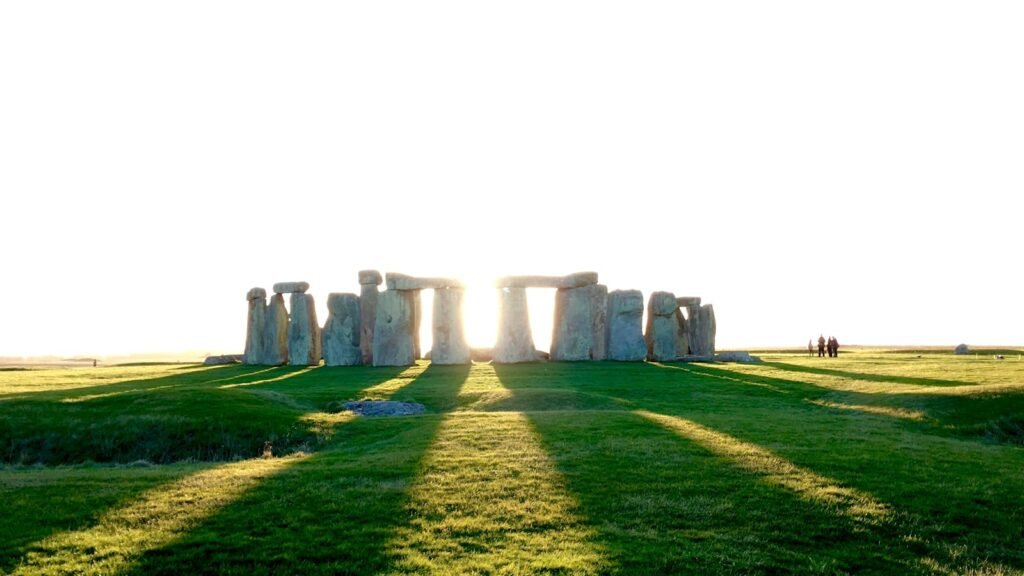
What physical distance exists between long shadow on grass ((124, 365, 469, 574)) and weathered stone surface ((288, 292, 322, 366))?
29152 mm

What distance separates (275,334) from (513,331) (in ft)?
46.3

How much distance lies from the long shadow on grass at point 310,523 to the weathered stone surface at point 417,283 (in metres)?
26.5

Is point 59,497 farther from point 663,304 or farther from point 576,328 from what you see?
point 663,304

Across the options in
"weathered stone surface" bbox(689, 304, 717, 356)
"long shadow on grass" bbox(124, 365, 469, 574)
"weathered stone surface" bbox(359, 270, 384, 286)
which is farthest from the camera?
"weathered stone surface" bbox(689, 304, 717, 356)

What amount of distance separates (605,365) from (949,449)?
23876 millimetres

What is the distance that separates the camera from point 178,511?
13523 mm

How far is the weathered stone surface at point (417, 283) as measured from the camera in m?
45.1

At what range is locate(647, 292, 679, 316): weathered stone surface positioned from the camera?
4709cm

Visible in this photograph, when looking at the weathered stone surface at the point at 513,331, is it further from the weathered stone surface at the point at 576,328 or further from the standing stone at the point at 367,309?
the standing stone at the point at 367,309

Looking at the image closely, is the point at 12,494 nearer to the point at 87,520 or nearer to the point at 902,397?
the point at 87,520

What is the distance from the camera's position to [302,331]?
46.9 metres

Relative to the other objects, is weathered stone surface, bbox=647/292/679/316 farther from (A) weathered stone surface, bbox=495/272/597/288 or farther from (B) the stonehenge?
(A) weathered stone surface, bbox=495/272/597/288

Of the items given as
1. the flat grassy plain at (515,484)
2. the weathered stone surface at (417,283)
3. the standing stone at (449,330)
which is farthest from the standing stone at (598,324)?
the flat grassy plain at (515,484)

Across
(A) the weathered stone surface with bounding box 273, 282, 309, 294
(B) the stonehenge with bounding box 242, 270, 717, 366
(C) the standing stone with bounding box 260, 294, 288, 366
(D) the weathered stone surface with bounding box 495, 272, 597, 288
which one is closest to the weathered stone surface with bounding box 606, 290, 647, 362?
(B) the stonehenge with bounding box 242, 270, 717, 366
